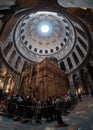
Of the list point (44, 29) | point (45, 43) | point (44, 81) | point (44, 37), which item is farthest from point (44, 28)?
point (44, 81)

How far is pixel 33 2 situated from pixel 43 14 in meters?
22.4

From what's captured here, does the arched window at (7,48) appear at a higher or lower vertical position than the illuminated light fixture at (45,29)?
lower

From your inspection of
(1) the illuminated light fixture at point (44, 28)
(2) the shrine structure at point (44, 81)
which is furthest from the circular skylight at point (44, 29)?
(2) the shrine structure at point (44, 81)

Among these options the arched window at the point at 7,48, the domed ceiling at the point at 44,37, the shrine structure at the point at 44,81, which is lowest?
the shrine structure at the point at 44,81

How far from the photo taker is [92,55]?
25.5 m

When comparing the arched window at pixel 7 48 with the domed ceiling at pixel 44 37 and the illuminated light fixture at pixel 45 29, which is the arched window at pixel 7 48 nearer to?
the domed ceiling at pixel 44 37

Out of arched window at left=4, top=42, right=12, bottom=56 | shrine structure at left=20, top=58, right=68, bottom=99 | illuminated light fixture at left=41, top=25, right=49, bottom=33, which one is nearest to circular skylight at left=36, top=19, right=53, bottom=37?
illuminated light fixture at left=41, top=25, right=49, bottom=33

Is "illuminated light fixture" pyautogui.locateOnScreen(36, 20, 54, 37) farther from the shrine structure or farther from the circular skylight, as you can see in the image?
the shrine structure

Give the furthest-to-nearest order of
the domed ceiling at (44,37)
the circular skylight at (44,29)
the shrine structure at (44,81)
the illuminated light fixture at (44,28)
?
the illuminated light fixture at (44,28), the circular skylight at (44,29), the domed ceiling at (44,37), the shrine structure at (44,81)

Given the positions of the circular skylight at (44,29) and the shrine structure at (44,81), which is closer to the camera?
the shrine structure at (44,81)

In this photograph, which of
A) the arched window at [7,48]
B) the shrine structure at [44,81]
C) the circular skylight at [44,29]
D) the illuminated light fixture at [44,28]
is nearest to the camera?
the shrine structure at [44,81]

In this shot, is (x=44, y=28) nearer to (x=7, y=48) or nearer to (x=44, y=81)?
(x=7, y=48)

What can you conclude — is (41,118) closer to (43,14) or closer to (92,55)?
(92,55)

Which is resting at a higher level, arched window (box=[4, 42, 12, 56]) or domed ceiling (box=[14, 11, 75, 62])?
domed ceiling (box=[14, 11, 75, 62])
